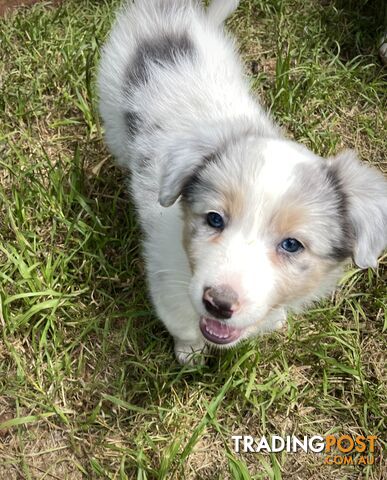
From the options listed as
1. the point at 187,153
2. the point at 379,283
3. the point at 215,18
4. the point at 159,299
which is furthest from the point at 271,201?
the point at 215,18

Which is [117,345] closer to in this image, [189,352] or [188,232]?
[189,352]

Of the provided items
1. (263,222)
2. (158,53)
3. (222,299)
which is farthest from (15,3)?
(222,299)

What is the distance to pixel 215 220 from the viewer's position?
7.37 feet

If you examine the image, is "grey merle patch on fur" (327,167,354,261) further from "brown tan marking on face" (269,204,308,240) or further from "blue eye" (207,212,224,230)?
"blue eye" (207,212,224,230)

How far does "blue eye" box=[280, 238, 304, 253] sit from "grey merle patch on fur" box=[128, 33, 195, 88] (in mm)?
1320

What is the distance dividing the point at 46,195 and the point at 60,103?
86cm

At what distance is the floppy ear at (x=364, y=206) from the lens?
2230mm

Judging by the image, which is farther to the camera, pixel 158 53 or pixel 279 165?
pixel 158 53

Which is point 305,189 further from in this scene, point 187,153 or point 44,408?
point 44,408

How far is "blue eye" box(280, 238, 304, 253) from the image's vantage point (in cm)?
217

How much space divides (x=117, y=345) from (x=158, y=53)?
61.2 inches

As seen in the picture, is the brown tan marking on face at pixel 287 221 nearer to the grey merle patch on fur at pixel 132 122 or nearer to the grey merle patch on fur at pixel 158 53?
the grey merle patch on fur at pixel 132 122

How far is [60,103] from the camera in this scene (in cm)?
392

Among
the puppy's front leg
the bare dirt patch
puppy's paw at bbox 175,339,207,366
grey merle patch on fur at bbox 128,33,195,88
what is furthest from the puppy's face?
the bare dirt patch
